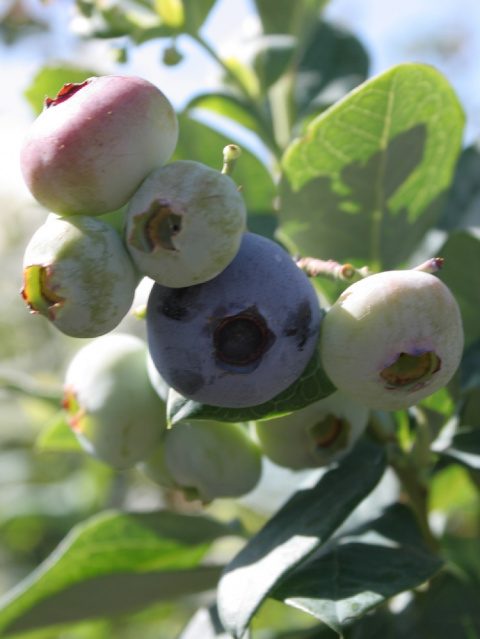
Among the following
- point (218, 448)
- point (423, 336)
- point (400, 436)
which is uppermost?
point (423, 336)

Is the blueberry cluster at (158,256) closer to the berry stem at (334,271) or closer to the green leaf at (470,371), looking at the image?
the berry stem at (334,271)

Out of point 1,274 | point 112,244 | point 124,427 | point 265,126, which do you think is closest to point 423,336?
point 112,244

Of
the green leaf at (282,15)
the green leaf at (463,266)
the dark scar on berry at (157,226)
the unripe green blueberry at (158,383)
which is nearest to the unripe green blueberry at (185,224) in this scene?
the dark scar on berry at (157,226)

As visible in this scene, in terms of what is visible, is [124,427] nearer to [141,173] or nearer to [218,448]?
[218,448]

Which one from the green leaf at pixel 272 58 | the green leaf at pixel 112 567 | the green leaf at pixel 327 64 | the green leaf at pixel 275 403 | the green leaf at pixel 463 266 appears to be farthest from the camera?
the green leaf at pixel 327 64

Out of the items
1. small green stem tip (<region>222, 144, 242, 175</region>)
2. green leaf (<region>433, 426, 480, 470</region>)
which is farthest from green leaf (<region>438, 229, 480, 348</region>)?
small green stem tip (<region>222, 144, 242, 175</region>)

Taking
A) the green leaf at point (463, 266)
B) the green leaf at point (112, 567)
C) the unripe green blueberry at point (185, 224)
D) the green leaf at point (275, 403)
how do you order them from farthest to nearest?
1. the green leaf at point (112, 567)
2. the green leaf at point (463, 266)
3. the green leaf at point (275, 403)
4. the unripe green blueberry at point (185, 224)
